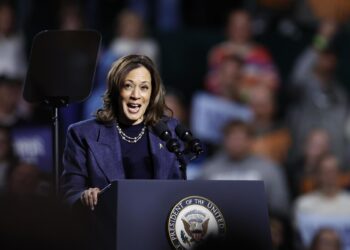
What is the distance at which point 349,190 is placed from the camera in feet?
29.0

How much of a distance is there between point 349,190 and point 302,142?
0.67 m

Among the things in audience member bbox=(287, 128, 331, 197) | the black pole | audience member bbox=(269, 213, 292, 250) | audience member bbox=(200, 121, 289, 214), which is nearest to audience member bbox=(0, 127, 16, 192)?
audience member bbox=(200, 121, 289, 214)

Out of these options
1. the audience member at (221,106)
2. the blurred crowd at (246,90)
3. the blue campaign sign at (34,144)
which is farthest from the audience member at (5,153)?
the audience member at (221,106)

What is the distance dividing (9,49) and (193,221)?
5.49m

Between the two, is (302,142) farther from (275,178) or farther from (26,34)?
(26,34)

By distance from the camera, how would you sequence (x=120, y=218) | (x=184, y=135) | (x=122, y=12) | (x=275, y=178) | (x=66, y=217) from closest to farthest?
(x=66, y=217), (x=120, y=218), (x=184, y=135), (x=275, y=178), (x=122, y=12)

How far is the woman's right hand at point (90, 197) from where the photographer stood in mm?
3762

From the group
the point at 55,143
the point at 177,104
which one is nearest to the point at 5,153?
the point at 177,104

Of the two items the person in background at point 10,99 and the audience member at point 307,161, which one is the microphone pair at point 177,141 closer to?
the person in background at point 10,99

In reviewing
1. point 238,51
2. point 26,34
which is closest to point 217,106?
point 238,51

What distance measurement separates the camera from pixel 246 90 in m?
9.34

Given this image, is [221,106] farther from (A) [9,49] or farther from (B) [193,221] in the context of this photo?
(B) [193,221]

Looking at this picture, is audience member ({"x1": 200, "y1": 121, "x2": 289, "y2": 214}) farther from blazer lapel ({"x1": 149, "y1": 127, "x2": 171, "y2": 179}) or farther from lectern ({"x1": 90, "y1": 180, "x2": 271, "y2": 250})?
lectern ({"x1": 90, "y1": 180, "x2": 271, "y2": 250})

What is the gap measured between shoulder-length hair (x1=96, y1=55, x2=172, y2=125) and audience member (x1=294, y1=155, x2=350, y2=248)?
453cm
